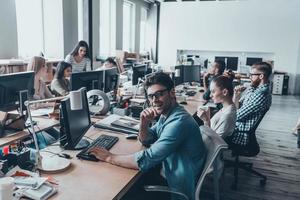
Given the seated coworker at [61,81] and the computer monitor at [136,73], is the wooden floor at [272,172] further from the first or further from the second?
the seated coworker at [61,81]

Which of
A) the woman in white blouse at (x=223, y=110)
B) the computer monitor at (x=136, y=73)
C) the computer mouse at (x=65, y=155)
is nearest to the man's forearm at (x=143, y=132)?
the computer mouse at (x=65, y=155)

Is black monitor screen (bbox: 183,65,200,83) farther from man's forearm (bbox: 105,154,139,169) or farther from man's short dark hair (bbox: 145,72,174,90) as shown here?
man's forearm (bbox: 105,154,139,169)

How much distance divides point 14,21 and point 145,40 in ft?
20.6

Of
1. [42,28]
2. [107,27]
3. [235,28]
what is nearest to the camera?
[42,28]

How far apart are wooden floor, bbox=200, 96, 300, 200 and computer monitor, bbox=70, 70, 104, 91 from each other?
1.53 metres

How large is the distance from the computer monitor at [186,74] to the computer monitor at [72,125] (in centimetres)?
286

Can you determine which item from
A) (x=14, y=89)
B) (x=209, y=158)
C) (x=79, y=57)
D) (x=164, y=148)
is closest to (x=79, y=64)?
(x=79, y=57)

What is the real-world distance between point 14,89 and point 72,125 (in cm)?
66

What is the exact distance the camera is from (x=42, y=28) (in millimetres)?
5734

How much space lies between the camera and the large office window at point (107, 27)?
745 centimetres

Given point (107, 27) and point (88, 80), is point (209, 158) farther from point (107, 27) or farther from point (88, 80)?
point (107, 27)

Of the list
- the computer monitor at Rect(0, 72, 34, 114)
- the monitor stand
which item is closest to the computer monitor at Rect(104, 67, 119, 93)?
the computer monitor at Rect(0, 72, 34, 114)

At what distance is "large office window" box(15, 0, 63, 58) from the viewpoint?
5.16m

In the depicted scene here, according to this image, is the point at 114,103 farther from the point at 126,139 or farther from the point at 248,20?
the point at 248,20
